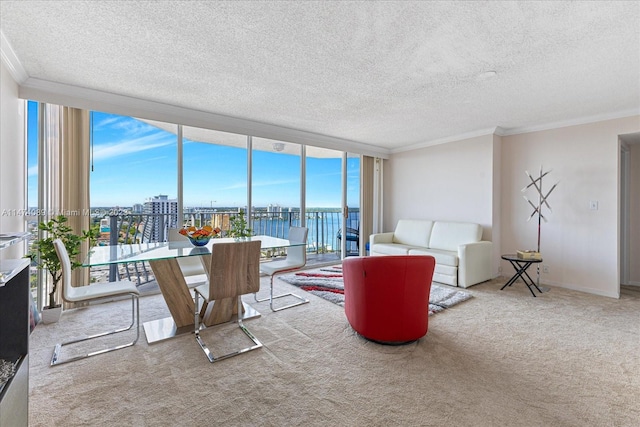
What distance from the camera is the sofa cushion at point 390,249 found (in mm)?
4805

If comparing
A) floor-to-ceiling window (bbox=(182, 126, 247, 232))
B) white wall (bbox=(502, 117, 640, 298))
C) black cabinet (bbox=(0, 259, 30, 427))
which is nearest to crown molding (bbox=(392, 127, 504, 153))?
white wall (bbox=(502, 117, 640, 298))

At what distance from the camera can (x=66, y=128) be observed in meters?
3.23

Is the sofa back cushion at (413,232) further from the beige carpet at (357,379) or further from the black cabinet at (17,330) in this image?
the black cabinet at (17,330)

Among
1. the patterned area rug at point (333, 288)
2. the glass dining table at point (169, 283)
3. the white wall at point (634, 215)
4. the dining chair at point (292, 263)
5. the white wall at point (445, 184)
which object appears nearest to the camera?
the glass dining table at point (169, 283)

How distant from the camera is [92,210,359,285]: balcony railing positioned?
153 inches

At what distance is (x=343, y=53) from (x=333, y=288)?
2.89 meters

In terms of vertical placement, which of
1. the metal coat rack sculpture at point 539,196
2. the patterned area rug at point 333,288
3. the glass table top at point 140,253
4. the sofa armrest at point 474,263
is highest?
the metal coat rack sculpture at point 539,196

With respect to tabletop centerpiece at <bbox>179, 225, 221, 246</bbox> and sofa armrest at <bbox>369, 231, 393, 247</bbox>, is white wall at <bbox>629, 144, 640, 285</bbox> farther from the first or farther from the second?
tabletop centerpiece at <bbox>179, 225, 221, 246</bbox>

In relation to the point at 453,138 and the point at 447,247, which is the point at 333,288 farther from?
the point at 453,138

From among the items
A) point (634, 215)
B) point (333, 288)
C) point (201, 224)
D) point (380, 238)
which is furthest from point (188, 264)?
point (634, 215)

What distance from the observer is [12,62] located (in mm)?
2453

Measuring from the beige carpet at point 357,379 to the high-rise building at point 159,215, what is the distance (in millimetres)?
1537

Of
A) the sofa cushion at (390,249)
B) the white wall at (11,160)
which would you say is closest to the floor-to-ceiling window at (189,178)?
the white wall at (11,160)

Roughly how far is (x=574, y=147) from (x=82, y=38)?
5712 mm
